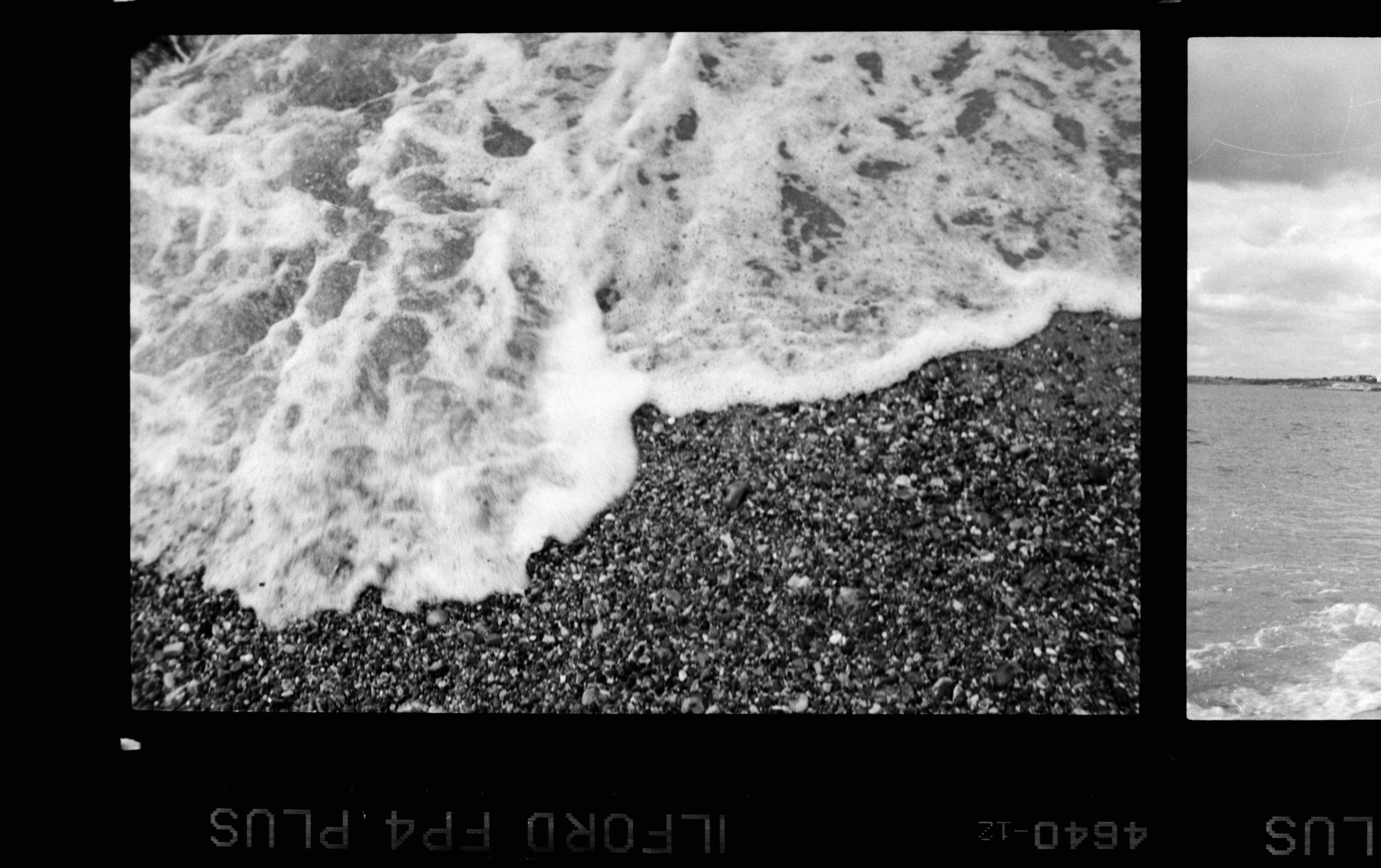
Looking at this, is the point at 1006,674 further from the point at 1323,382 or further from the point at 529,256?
the point at 529,256

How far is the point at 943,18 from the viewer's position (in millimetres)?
2123

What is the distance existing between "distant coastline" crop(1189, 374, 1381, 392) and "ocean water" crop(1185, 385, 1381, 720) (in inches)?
0.6

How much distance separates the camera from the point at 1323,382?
217 cm

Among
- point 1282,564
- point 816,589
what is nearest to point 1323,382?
point 1282,564

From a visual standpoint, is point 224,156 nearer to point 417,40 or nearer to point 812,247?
point 417,40

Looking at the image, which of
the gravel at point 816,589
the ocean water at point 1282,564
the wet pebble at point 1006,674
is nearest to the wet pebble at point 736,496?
the gravel at point 816,589

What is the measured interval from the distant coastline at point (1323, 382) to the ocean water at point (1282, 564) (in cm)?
2

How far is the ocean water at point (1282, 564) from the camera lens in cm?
218

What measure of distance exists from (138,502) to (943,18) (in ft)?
→ 9.52

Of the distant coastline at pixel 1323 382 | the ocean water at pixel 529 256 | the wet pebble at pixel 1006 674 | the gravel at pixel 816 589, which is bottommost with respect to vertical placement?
the wet pebble at pixel 1006 674

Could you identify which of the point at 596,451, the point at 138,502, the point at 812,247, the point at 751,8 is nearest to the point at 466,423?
the point at 596,451

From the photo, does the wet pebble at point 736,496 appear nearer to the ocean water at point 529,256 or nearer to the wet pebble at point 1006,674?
the ocean water at point 529,256

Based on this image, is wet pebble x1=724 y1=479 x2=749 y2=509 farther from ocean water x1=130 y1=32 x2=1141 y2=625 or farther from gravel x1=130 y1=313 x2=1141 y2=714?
ocean water x1=130 y1=32 x2=1141 y2=625

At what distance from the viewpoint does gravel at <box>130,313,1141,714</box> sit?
7.06 feet
